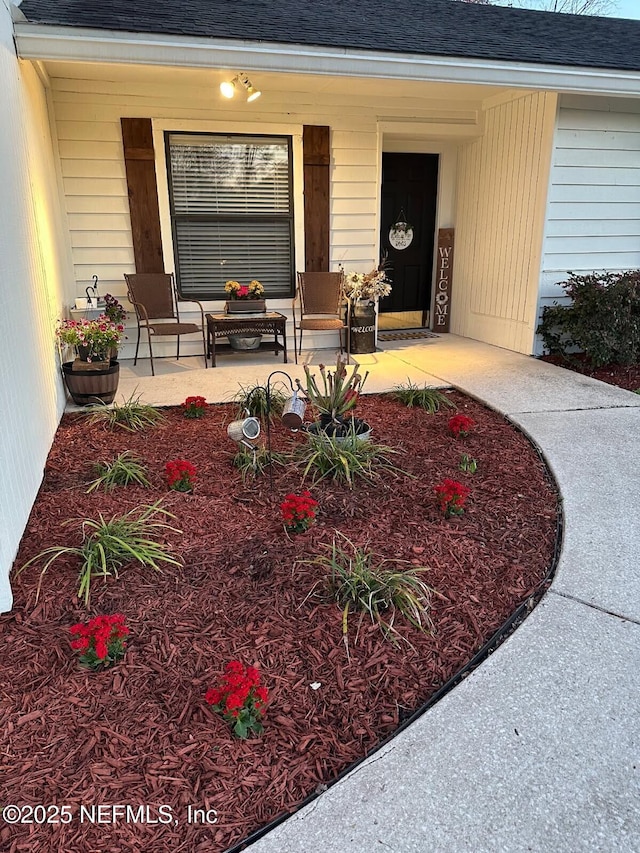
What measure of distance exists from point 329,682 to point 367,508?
1.08 metres

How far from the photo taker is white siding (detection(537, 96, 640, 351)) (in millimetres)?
5395

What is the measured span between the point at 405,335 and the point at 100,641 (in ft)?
19.7

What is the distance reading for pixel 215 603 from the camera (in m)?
2.01

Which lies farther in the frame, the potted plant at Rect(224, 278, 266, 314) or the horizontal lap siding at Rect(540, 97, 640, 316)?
the potted plant at Rect(224, 278, 266, 314)

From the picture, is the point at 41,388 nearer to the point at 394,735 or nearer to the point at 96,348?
the point at 96,348

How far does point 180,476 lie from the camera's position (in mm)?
2832

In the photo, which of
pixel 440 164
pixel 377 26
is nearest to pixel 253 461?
pixel 377 26

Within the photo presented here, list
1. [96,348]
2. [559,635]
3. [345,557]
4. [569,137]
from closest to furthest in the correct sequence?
[559,635] < [345,557] < [96,348] < [569,137]

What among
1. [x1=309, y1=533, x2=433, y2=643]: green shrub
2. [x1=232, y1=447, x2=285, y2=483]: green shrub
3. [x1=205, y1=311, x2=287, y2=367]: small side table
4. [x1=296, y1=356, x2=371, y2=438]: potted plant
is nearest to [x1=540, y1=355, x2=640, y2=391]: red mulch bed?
[x1=205, y1=311, x2=287, y2=367]: small side table

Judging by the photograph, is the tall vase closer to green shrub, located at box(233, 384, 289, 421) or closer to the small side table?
the small side table

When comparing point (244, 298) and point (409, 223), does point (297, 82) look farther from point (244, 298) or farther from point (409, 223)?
point (409, 223)

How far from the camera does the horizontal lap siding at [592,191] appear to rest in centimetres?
540

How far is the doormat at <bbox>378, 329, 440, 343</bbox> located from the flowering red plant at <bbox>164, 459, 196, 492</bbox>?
4.34 meters

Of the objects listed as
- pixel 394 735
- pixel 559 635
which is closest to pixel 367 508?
pixel 559 635
